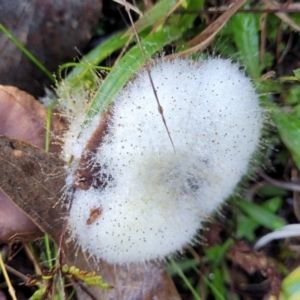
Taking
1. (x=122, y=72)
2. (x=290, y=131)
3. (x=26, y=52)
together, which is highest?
(x=26, y=52)

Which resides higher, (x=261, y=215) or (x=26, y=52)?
(x=26, y=52)

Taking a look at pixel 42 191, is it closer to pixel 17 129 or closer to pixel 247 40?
pixel 17 129

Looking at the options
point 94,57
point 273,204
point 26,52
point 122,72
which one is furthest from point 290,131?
point 26,52

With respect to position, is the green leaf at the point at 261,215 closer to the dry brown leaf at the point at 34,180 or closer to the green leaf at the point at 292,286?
the green leaf at the point at 292,286

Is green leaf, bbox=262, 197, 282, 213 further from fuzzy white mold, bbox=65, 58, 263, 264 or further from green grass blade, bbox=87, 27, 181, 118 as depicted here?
green grass blade, bbox=87, 27, 181, 118

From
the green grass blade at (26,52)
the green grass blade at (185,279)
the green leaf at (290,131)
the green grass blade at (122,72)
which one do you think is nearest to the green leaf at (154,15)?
the green grass blade at (122,72)

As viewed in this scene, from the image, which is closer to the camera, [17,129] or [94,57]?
[17,129]

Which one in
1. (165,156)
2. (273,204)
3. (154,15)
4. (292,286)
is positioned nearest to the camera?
Answer: (165,156)

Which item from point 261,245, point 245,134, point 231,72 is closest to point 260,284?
point 261,245

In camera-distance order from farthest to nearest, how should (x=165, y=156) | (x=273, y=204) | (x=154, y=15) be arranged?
(x=273, y=204) → (x=154, y=15) → (x=165, y=156)
